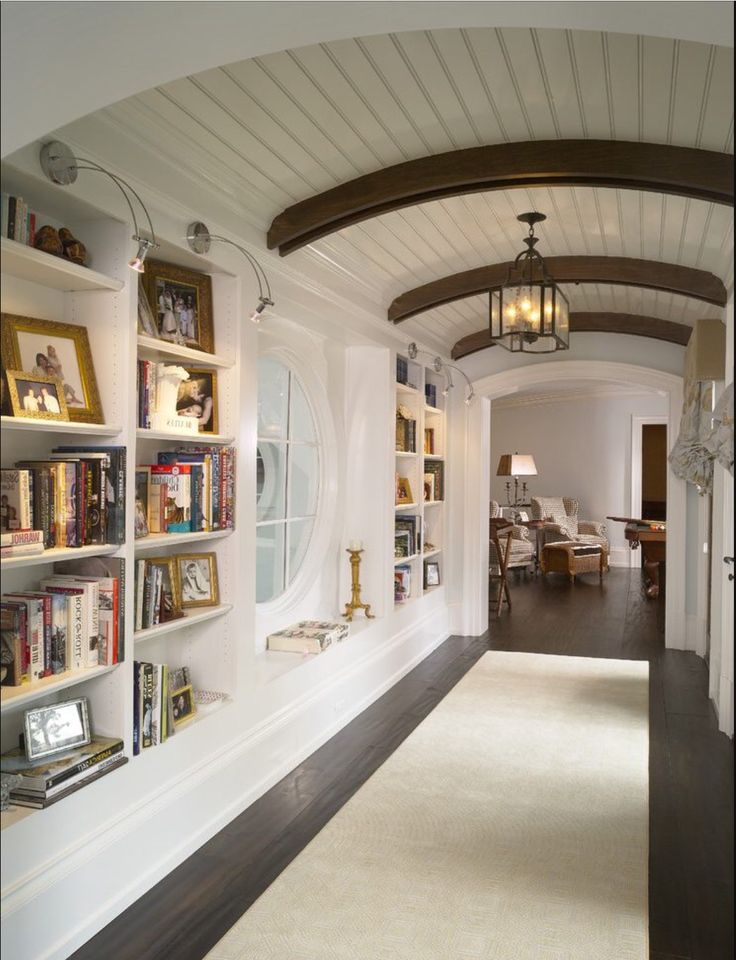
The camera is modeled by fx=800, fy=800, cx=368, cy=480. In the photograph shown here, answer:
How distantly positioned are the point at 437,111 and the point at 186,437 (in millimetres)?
1509

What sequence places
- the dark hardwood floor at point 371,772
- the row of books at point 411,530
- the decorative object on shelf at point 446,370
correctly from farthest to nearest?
1. the row of books at point 411,530
2. the decorative object on shelf at point 446,370
3. the dark hardwood floor at point 371,772

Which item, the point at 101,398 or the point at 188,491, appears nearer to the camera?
the point at 101,398

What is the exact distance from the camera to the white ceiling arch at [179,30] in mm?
1509

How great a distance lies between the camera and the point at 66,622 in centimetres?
252

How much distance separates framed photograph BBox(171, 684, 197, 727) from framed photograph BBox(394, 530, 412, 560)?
288 centimetres

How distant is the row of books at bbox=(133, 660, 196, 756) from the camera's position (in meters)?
2.77

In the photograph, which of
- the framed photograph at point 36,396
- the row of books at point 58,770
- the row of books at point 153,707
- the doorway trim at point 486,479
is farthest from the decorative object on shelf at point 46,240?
the doorway trim at point 486,479

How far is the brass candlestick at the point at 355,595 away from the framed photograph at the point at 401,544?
0.70 meters

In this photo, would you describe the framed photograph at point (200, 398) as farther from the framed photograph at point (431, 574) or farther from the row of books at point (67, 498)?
the framed photograph at point (431, 574)

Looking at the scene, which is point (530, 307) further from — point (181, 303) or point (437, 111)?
point (181, 303)

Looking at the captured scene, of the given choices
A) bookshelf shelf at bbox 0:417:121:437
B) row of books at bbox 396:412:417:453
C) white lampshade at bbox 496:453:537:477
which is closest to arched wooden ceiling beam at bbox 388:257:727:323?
row of books at bbox 396:412:417:453

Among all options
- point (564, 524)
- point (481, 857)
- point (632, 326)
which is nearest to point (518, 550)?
point (564, 524)

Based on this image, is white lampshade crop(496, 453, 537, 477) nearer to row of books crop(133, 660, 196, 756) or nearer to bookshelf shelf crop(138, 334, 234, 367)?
bookshelf shelf crop(138, 334, 234, 367)

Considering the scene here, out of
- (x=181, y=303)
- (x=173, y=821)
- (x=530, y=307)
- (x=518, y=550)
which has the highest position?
(x=530, y=307)
